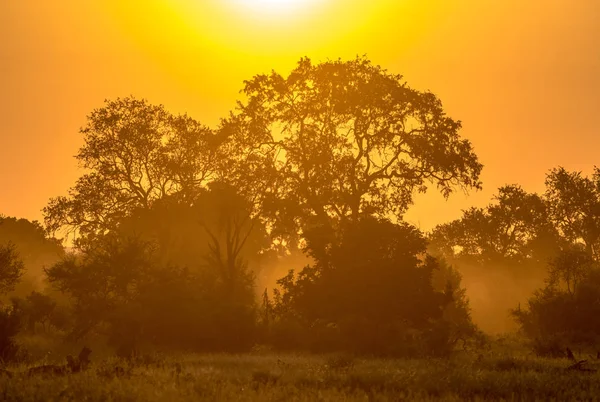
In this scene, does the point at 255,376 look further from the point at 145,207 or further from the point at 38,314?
the point at 145,207

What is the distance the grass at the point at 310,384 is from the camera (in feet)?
47.8

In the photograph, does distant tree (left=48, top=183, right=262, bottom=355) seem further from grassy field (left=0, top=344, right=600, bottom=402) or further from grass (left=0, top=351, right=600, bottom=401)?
grass (left=0, top=351, right=600, bottom=401)

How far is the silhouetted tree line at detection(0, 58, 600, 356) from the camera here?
3275 cm

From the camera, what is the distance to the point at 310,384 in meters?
17.8

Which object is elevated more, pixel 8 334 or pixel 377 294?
pixel 377 294

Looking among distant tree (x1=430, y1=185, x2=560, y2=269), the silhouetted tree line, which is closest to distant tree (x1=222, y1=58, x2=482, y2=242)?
the silhouetted tree line

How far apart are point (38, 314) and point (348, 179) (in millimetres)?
23118

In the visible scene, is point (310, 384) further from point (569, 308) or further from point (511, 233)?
point (511, 233)

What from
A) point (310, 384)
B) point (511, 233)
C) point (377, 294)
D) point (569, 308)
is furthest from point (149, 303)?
point (511, 233)

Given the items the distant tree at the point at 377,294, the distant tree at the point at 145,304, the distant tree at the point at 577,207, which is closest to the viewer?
the distant tree at the point at 377,294

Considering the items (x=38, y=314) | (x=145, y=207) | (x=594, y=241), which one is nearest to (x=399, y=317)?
(x=38, y=314)

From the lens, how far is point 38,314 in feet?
130

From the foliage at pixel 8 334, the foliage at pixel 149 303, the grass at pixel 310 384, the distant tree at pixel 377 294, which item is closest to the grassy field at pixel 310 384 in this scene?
the grass at pixel 310 384

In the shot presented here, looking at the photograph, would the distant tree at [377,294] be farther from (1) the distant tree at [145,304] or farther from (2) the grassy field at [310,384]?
(2) the grassy field at [310,384]
